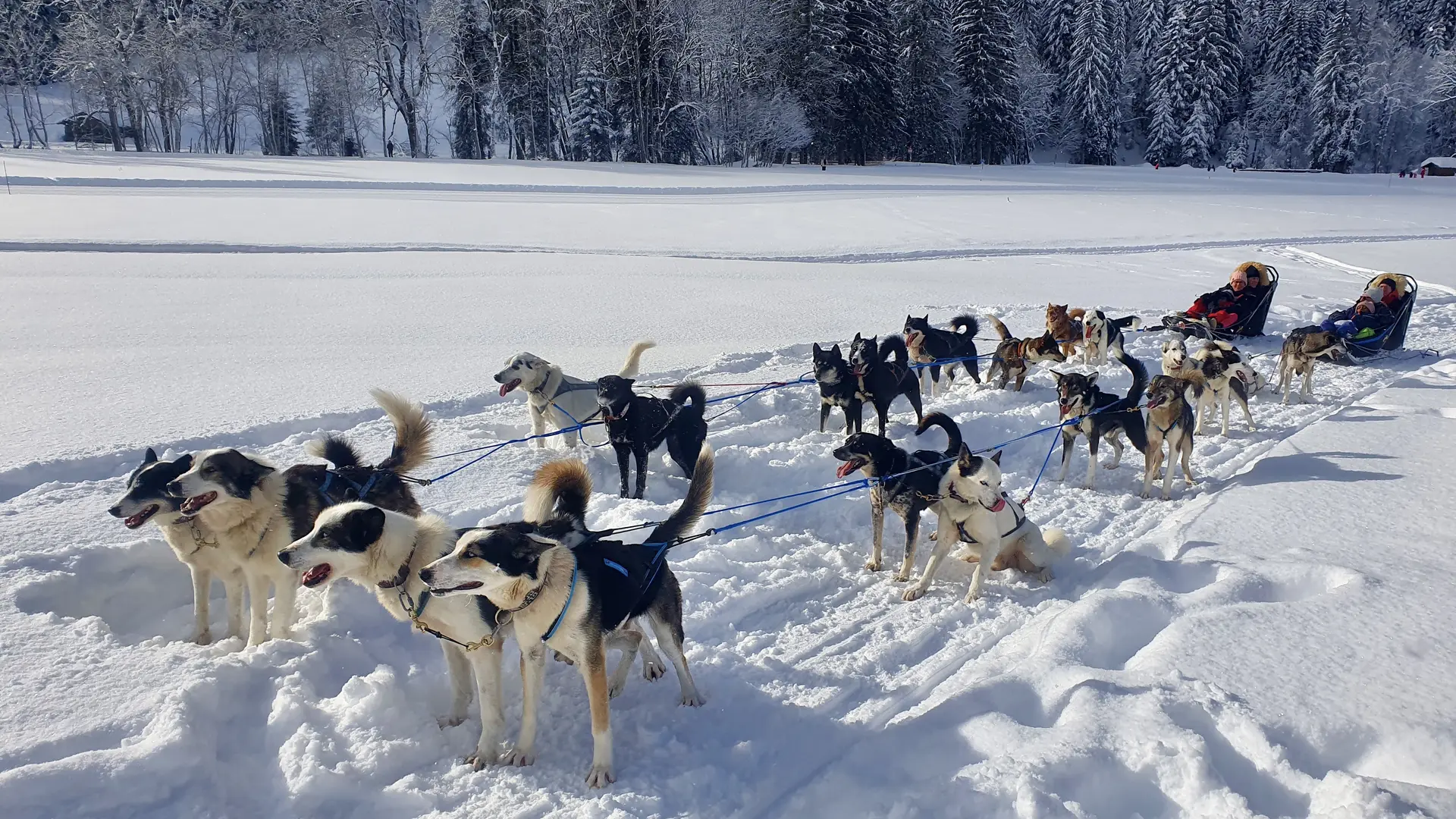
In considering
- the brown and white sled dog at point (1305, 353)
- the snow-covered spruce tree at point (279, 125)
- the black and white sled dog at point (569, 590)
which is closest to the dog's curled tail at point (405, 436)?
the black and white sled dog at point (569, 590)

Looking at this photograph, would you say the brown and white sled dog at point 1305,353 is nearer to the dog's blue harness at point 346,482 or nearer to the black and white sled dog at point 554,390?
the black and white sled dog at point 554,390

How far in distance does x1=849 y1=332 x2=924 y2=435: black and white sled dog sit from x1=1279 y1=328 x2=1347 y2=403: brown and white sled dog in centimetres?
410

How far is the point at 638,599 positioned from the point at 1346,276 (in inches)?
742

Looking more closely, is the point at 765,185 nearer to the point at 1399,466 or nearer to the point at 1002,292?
the point at 1002,292

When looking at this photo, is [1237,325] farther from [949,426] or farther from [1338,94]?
[1338,94]

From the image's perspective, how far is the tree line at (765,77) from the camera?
4269 centimetres

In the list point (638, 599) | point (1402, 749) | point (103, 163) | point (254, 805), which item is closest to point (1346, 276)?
point (1402, 749)

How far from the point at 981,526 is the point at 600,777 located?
2.48m

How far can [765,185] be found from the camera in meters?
30.8

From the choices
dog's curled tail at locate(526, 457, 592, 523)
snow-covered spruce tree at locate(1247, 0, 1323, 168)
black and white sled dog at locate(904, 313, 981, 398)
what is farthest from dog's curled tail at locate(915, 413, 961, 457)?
snow-covered spruce tree at locate(1247, 0, 1323, 168)

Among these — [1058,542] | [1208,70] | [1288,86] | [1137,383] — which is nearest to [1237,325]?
[1137,383]

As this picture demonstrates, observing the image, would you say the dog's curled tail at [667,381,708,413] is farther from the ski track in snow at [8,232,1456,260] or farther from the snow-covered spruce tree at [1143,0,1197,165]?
the snow-covered spruce tree at [1143,0,1197,165]

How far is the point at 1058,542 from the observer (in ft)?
16.0

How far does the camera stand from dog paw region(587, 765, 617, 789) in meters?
3.14
